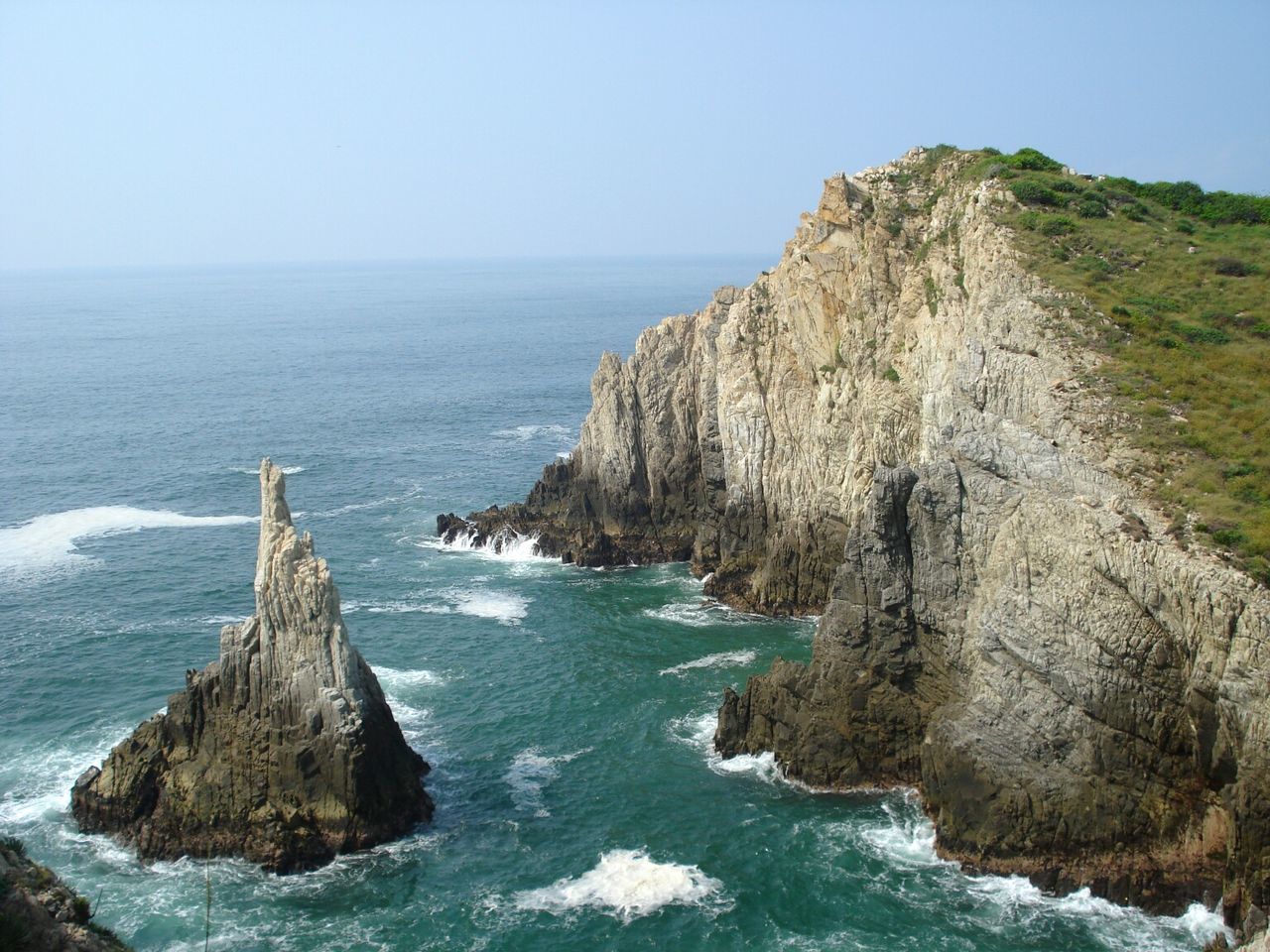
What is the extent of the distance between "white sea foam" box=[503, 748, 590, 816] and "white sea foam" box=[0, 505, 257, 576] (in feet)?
136

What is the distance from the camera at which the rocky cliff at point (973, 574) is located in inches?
1553

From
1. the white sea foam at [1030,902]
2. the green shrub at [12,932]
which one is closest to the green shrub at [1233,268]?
the white sea foam at [1030,902]

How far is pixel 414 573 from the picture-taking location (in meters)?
77.2

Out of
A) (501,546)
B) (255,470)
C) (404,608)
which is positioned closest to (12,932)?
(404,608)

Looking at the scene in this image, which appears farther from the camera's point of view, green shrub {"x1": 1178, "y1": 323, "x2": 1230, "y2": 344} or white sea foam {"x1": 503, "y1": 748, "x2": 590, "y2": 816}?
green shrub {"x1": 1178, "y1": 323, "x2": 1230, "y2": 344}

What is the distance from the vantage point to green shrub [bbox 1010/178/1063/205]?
59.4 metres

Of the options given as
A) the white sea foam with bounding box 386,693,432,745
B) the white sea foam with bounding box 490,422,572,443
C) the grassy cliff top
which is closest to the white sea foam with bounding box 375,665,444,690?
the white sea foam with bounding box 386,693,432,745

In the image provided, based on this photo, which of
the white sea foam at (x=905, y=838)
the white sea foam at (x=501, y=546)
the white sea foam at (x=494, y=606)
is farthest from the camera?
the white sea foam at (x=501, y=546)

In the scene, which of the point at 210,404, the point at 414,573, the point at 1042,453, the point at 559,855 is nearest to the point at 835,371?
the point at 1042,453

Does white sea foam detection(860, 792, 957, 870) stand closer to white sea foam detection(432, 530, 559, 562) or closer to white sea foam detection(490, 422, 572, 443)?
white sea foam detection(432, 530, 559, 562)

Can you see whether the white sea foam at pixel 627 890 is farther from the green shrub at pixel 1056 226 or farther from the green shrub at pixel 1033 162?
the green shrub at pixel 1033 162

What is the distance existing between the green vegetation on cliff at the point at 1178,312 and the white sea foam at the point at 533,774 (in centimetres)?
2612

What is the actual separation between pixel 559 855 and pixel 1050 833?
57.4 ft

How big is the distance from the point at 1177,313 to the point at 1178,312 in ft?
0.36
